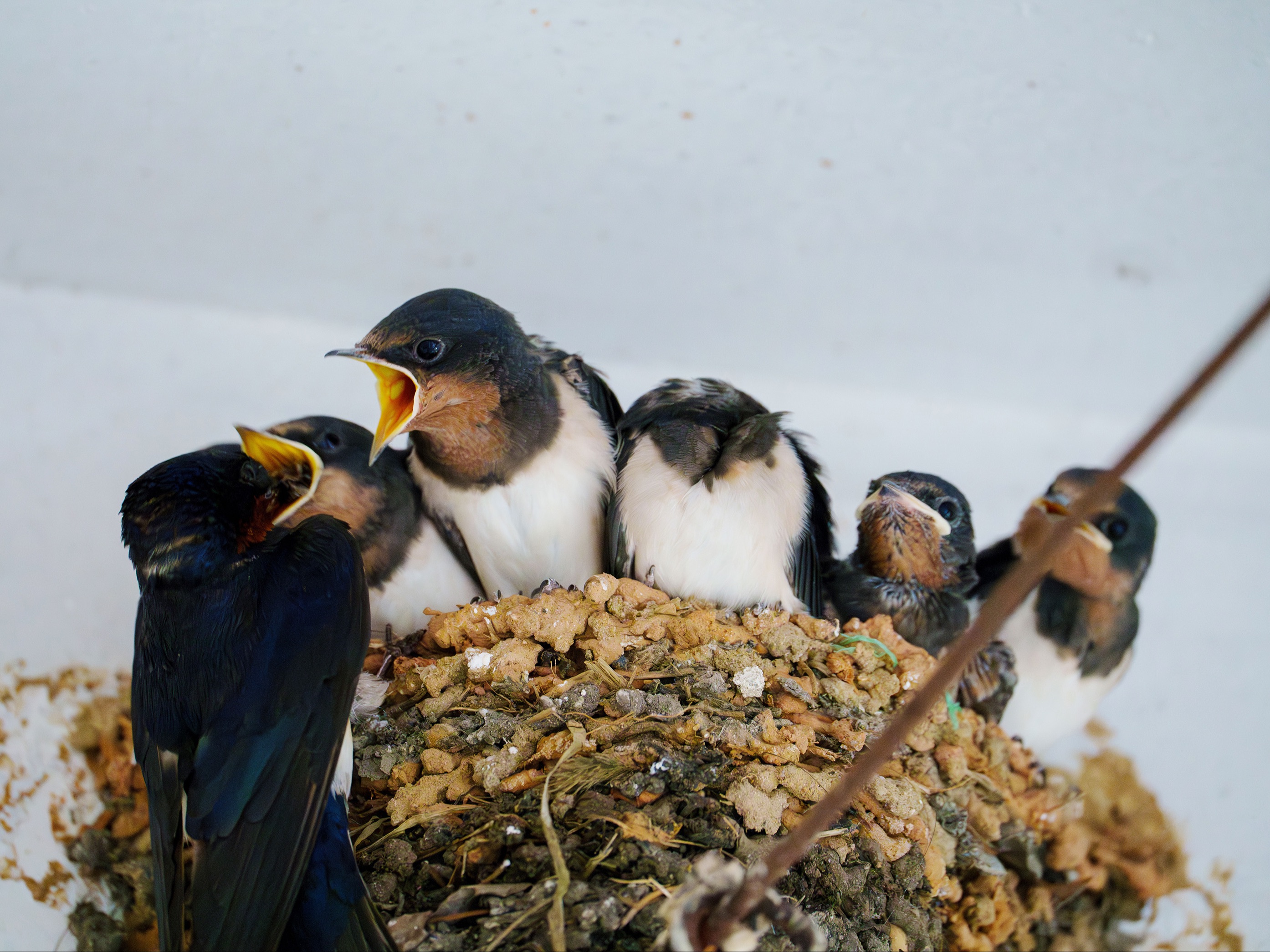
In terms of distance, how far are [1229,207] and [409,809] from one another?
2.46 m

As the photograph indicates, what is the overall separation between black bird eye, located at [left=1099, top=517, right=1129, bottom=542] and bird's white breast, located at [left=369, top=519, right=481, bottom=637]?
5.48 feet

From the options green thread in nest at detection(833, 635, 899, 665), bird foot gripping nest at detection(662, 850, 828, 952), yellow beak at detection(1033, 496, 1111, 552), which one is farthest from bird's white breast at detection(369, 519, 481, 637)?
yellow beak at detection(1033, 496, 1111, 552)

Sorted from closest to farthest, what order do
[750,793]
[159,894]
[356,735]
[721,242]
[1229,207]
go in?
[159,894] → [750,793] → [356,735] → [1229,207] → [721,242]

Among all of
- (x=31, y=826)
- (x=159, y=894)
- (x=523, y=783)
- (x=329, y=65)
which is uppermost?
(x=329, y=65)

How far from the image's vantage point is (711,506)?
2.02 m

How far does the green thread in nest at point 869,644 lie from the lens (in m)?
2.00

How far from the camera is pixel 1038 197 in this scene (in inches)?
99.9

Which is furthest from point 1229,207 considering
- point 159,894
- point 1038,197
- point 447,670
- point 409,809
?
point 159,894

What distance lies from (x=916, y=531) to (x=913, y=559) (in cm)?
8

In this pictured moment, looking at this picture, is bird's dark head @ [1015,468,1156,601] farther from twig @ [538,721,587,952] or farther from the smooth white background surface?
twig @ [538,721,587,952]

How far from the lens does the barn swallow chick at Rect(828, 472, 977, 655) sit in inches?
86.9

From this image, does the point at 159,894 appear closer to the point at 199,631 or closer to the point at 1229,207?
the point at 199,631

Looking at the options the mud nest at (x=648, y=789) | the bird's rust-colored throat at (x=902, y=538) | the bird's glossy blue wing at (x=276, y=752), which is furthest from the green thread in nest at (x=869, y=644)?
the bird's glossy blue wing at (x=276, y=752)

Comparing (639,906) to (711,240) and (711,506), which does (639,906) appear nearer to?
(711,506)
